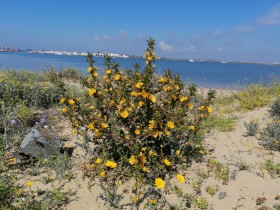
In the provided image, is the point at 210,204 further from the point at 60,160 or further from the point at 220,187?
the point at 60,160

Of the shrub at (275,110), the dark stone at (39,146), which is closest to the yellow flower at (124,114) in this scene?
the dark stone at (39,146)

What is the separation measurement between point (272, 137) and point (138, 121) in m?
2.50

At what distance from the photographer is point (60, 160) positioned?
3785 millimetres

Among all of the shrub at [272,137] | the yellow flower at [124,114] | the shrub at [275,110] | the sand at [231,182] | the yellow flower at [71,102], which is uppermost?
the yellow flower at [71,102]

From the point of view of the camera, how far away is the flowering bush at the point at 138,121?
330 cm

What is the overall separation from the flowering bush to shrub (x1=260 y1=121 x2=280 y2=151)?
1508 millimetres

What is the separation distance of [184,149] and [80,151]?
168 centimetres

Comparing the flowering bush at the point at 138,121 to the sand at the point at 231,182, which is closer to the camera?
the sand at the point at 231,182

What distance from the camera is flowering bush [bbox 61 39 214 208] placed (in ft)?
10.8

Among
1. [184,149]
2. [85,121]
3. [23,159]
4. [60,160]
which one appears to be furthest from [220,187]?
[23,159]

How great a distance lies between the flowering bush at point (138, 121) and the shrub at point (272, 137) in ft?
4.95

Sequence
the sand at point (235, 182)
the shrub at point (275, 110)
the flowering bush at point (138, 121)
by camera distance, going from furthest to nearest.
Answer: the shrub at point (275, 110) → the flowering bush at point (138, 121) → the sand at point (235, 182)

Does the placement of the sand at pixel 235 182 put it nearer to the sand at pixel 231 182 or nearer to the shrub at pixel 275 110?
the sand at pixel 231 182

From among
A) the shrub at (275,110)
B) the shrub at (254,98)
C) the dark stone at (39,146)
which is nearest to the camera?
the dark stone at (39,146)
